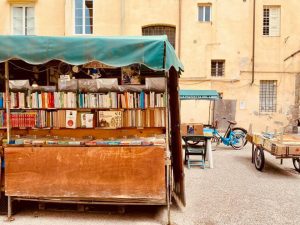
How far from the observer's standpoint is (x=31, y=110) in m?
6.04

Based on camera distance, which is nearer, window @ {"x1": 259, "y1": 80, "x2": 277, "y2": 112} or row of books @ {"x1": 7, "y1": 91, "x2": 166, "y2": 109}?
row of books @ {"x1": 7, "y1": 91, "x2": 166, "y2": 109}

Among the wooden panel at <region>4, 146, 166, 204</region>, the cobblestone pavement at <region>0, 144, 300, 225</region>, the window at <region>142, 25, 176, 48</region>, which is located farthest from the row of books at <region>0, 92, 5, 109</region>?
the window at <region>142, 25, 176, 48</region>

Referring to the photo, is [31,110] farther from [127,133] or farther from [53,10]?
[53,10]

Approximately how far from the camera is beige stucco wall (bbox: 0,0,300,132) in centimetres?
1775

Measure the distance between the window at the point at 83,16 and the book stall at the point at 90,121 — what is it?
12.3 metres

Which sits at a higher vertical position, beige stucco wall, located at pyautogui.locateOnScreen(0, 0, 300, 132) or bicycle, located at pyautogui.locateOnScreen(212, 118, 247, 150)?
beige stucco wall, located at pyautogui.locateOnScreen(0, 0, 300, 132)

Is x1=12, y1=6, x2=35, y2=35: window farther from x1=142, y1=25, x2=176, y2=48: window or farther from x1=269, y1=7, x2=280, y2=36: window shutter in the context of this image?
x1=269, y1=7, x2=280, y2=36: window shutter

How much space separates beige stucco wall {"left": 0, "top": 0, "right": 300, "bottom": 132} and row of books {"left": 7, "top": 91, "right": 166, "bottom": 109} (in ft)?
39.4

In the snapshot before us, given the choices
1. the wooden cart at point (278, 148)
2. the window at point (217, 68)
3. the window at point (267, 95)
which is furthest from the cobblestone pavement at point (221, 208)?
the window at point (217, 68)

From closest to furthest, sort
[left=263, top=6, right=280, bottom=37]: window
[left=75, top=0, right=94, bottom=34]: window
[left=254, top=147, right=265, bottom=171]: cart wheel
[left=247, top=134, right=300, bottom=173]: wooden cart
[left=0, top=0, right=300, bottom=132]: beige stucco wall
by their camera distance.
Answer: [left=247, top=134, right=300, bottom=173]: wooden cart
[left=254, top=147, right=265, bottom=171]: cart wheel
[left=0, top=0, right=300, bottom=132]: beige stucco wall
[left=75, top=0, right=94, bottom=34]: window
[left=263, top=6, right=280, bottom=37]: window

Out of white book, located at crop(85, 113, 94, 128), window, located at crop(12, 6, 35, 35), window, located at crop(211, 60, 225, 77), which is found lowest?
white book, located at crop(85, 113, 94, 128)

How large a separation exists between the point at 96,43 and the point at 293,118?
16.3 metres

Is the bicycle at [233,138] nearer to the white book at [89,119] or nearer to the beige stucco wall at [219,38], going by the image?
the beige stucco wall at [219,38]

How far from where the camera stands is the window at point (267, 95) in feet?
60.3
